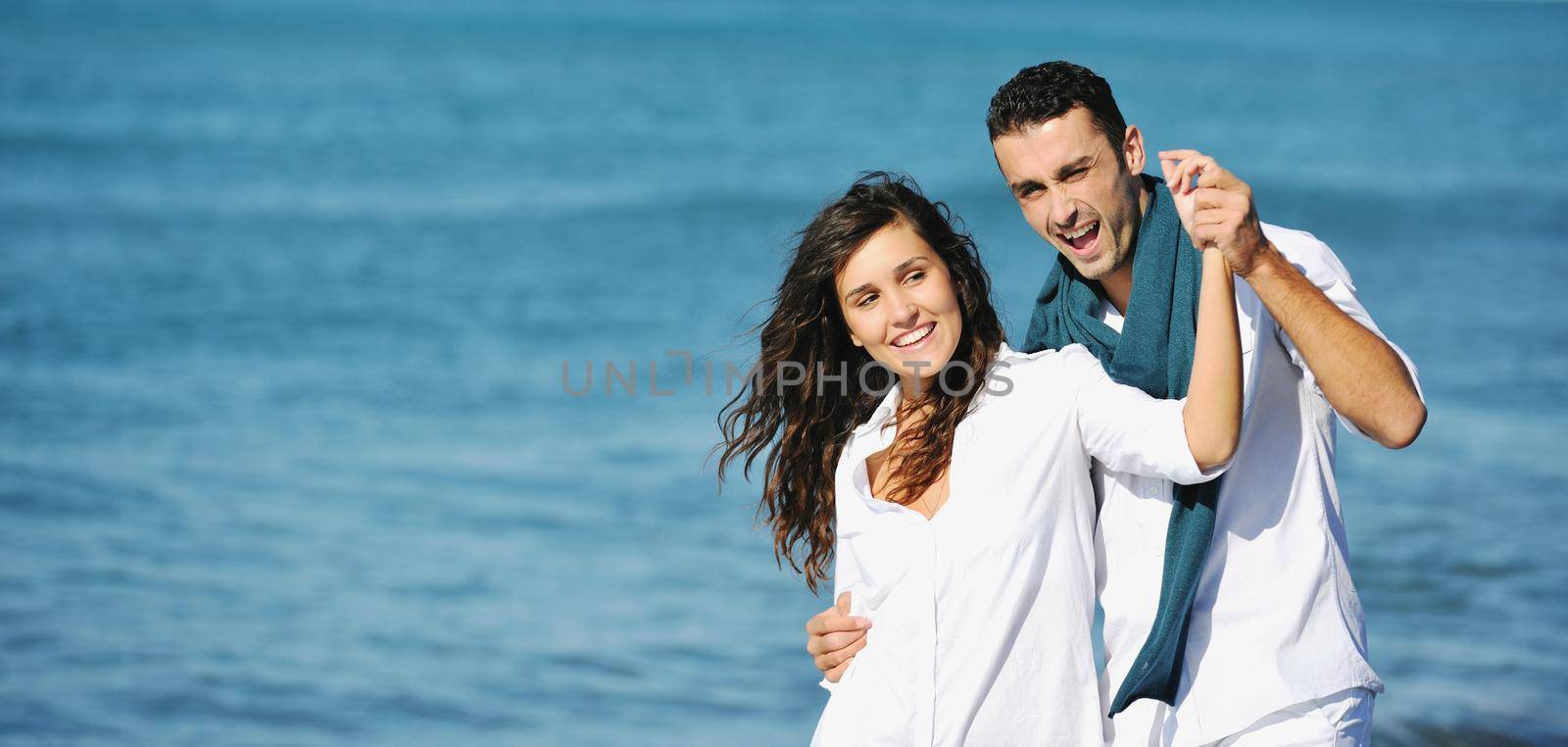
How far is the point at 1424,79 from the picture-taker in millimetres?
30844

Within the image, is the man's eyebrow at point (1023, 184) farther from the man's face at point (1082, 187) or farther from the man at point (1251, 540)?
the man at point (1251, 540)

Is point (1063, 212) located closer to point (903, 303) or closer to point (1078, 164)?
point (1078, 164)

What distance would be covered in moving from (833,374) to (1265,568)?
0.95 metres

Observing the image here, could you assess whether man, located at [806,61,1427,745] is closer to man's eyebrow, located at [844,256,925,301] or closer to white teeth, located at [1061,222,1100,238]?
white teeth, located at [1061,222,1100,238]

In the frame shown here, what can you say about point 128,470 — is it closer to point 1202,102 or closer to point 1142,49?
point 1202,102

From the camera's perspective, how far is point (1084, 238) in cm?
288

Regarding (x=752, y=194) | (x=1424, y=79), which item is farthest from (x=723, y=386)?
(x=1424, y=79)

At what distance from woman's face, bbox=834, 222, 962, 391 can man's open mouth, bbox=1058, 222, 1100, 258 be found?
9.5 inches

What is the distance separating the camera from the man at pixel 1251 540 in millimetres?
2410

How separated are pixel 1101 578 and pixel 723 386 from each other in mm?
7374

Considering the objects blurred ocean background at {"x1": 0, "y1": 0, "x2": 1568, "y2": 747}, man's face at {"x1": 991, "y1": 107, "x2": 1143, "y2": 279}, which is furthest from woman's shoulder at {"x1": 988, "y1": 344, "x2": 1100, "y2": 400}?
blurred ocean background at {"x1": 0, "y1": 0, "x2": 1568, "y2": 747}

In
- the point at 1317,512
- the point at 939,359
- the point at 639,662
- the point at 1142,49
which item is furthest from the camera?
the point at 1142,49

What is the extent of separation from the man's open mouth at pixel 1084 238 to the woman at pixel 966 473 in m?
0.19

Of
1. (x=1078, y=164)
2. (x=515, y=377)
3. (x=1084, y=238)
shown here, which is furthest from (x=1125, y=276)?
(x=515, y=377)
